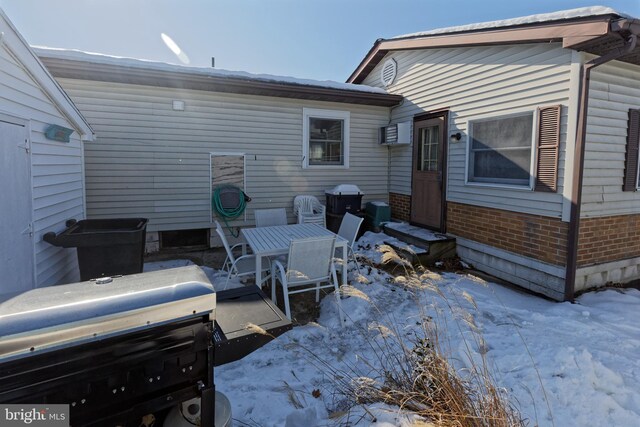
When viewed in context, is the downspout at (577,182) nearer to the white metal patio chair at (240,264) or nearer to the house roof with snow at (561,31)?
the house roof with snow at (561,31)

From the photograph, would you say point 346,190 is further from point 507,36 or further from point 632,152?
point 632,152

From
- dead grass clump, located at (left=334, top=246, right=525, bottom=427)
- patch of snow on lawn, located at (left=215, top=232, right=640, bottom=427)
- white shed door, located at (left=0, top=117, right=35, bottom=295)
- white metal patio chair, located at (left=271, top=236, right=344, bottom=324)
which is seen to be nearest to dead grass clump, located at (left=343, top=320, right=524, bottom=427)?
dead grass clump, located at (left=334, top=246, right=525, bottom=427)

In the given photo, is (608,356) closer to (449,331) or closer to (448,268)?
→ (449,331)

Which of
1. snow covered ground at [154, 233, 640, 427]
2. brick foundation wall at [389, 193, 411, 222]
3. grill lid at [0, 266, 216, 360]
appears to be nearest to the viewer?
grill lid at [0, 266, 216, 360]

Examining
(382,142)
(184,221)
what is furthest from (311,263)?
(382,142)

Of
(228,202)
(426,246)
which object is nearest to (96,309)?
(426,246)

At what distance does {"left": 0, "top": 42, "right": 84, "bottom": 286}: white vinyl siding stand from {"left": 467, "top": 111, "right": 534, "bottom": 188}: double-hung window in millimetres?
5246

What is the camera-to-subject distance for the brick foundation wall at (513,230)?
4.12 metres

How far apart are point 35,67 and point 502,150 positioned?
528cm

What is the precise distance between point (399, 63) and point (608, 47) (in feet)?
12.5

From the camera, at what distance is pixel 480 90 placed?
511cm

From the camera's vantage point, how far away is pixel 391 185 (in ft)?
24.5

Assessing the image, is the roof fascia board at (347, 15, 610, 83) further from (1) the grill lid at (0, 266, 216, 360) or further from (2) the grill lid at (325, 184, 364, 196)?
(1) the grill lid at (0, 266, 216, 360)

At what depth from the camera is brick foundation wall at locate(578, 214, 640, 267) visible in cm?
419
